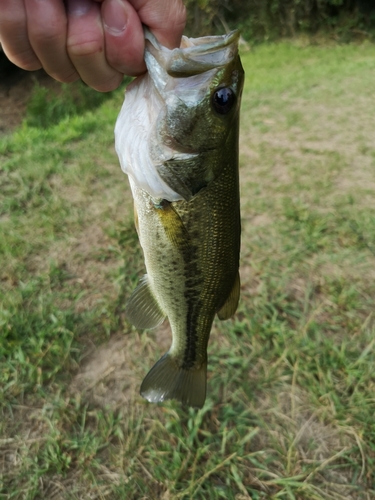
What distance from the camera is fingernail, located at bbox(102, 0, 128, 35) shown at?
3.42 feet

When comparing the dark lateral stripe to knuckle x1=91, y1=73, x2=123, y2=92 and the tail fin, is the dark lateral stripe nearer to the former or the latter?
the tail fin

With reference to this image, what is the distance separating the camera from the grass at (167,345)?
1.96 meters

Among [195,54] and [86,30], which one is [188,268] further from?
[86,30]

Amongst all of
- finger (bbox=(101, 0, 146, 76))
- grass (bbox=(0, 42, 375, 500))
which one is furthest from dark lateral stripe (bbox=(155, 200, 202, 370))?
grass (bbox=(0, 42, 375, 500))

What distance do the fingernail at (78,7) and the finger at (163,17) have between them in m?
0.12

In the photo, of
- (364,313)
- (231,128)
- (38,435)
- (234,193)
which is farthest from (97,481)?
(364,313)

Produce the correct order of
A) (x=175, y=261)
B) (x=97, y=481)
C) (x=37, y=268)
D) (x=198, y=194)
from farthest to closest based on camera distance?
1. (x=37, y=268)
2. (x=97, y=481)
3. (x=175, y=261)
4. (x=198, y=194)

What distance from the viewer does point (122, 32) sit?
41.6 inches

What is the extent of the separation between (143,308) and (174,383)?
0.34 metres

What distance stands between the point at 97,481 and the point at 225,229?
→ 1430 mm

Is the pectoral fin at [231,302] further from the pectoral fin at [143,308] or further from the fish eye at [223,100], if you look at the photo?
the fish eye at [223,100]

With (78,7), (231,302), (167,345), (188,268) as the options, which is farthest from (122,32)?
(167,345)

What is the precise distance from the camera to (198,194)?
126 centimetres

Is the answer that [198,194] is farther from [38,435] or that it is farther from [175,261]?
[38,435]
